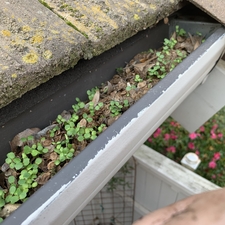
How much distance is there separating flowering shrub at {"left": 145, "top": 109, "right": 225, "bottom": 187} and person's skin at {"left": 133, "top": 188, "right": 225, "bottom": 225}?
4.36 meters

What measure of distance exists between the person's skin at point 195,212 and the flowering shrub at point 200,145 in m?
4.36

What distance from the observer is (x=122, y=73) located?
A: 161cm

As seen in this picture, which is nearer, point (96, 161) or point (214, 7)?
point (96, 161)

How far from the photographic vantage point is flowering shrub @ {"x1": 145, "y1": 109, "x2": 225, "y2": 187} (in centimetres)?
469

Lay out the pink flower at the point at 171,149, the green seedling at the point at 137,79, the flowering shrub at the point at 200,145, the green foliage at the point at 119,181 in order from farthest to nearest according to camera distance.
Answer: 1. the pink flower at the point at 171,149
2. the flowering shrub at the point at 200,145
3. the green foliage at the point at 119,181
4. the green seedling at the point at 137,79

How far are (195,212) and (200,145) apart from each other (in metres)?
4.81

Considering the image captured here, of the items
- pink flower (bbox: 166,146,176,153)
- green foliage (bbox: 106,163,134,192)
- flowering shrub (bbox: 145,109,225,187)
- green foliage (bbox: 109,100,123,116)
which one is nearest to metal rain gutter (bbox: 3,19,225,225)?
green foliage (bbox: 109,100,123,116)

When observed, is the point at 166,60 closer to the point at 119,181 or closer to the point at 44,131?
the point at 44,131

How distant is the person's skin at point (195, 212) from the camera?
0.48 m

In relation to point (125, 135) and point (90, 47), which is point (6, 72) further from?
point (125, 135)

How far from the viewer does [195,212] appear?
514 millimetres

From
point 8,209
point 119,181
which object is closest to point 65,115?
point 8,209

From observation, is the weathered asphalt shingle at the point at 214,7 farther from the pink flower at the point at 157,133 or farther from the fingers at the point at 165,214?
the pink flower at the point at 157,133

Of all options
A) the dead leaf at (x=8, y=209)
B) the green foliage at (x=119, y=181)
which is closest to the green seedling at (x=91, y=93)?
the dead leaf at (x=8, y=209)
